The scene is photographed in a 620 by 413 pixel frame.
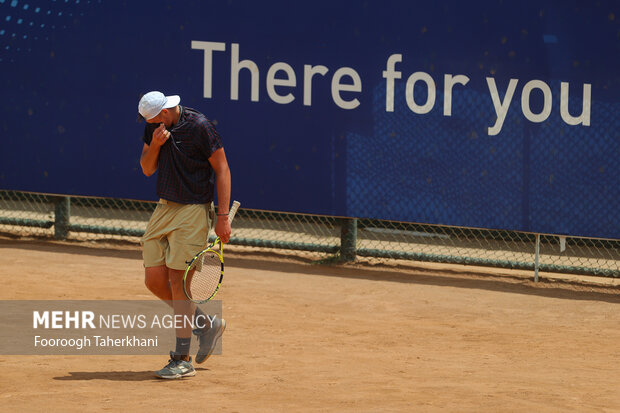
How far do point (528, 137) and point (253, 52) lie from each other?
107 inches

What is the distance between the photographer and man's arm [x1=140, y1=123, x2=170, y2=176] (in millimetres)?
5738

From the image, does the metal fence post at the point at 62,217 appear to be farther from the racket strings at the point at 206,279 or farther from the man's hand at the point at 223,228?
the man's hand at the point at 223,228

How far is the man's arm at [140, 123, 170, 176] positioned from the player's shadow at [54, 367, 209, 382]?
Result: 118cm

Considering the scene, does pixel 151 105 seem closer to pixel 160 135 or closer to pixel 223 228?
pixel 160 135

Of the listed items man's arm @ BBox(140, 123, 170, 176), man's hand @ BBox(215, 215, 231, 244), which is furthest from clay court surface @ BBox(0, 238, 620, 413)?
man's arm @ BBox(140, 123, 170, 176)

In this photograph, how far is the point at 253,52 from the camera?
973 cm

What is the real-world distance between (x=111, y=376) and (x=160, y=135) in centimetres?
141

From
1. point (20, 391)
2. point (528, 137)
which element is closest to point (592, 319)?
point (528, 137)

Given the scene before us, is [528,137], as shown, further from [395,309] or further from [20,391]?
[20,391]

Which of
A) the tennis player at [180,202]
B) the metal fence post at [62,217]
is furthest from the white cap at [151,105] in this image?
the metal fence post at [62,217]

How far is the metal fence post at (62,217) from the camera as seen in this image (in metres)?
10.7

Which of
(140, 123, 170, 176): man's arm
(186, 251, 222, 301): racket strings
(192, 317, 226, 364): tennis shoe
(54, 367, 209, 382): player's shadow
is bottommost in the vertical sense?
(54, 367, 209, 382): player's shadow

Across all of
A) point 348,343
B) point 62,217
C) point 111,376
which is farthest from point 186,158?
point 62,217

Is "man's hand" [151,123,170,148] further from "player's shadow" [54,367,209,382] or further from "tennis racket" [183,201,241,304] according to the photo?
"player's shadow" [54,367,209,382]
